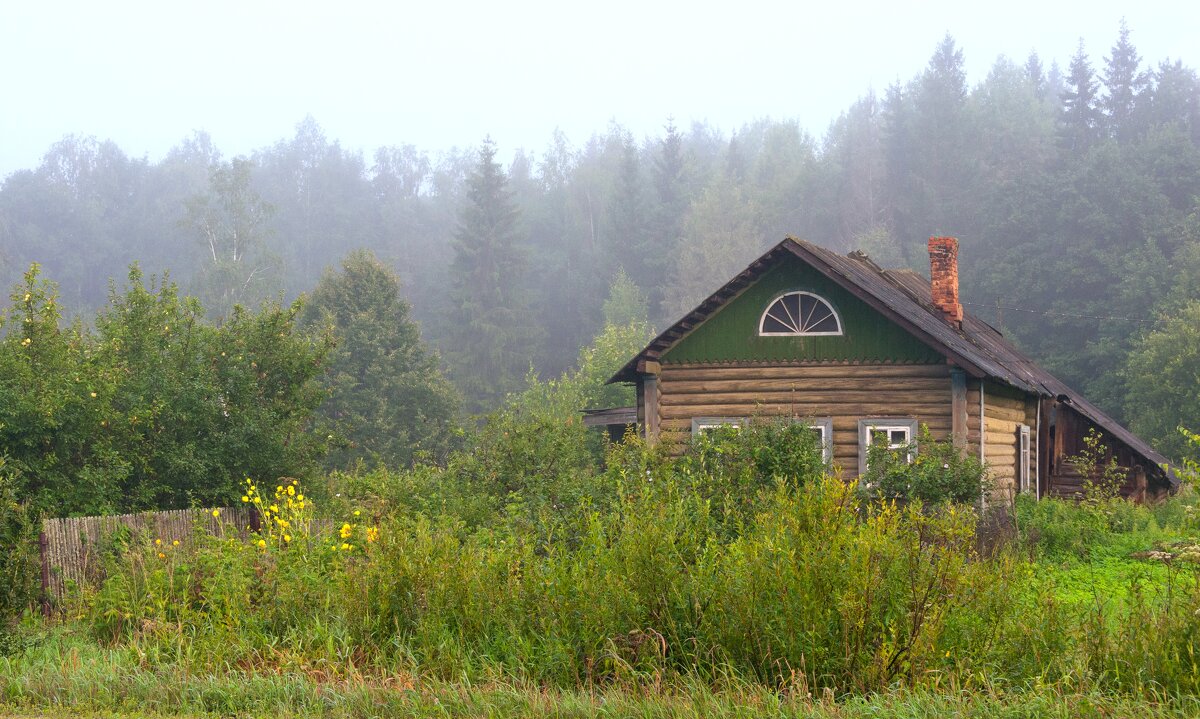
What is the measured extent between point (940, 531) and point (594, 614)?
104 inches

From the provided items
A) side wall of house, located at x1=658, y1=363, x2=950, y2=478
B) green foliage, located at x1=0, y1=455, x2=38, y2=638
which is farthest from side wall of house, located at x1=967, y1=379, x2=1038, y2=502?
green foliage, located at x1=0, y1=455, x2=38, y2=638

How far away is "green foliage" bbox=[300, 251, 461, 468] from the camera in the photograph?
49438mm

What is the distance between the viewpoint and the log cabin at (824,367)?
2252 cm

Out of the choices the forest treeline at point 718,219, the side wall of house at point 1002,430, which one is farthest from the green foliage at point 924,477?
the forest treeline at point 718,219

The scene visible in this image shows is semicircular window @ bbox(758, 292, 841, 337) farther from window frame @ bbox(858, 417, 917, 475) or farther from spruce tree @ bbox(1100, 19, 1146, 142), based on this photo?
spruce tree @ bbox(1100, 19, 1146, 142)

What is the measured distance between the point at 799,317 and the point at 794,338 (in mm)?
436

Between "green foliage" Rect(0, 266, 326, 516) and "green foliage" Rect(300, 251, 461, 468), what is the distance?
26792 millimetres

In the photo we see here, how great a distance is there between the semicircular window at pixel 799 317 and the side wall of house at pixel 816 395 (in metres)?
0.67

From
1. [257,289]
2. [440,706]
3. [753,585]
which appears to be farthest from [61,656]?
[257,289]

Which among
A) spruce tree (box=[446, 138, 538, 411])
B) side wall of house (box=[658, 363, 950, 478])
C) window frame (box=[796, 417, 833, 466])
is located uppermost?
spruce tree (box=[446, 138, 538, 411])

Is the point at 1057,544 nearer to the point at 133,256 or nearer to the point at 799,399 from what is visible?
the point at 799,399

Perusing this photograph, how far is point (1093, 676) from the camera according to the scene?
824 cm

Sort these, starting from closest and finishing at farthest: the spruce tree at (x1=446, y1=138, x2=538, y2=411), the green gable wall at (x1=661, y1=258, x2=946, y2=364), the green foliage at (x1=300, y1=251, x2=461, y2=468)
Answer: the green gable wall at (x1=661, y1=258, x2=946, y2=364), the green foliage at (x1=300, y1=251, x2=461, y2=468), the spruce tree at (x1=446, y1=138, x2=538, y2=411)

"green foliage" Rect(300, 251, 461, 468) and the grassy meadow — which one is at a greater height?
"green foliage" Rect(300, 251, 461, 468)
